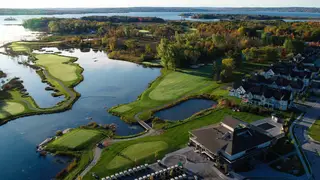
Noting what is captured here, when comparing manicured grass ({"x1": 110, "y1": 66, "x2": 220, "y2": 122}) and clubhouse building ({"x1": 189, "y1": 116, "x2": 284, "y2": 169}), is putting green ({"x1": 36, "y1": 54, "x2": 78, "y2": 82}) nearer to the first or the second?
manicured grass ({"x1": 110, "y1": 66, "x2": 220, "y2": 122})

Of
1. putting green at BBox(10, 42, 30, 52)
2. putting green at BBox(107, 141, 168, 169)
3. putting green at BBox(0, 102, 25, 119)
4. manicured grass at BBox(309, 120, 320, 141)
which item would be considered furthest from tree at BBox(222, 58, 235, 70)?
putting green at BBox(10, 42, 30, 52)

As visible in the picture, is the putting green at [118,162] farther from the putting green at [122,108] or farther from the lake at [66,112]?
the putting green at [122,108]

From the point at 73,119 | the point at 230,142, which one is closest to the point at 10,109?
the point at 73,119

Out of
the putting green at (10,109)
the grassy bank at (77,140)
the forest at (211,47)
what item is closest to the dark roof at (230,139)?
the grassy bank at (77,140)

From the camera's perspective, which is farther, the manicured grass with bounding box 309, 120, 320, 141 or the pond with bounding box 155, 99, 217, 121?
the pond with bounding box 155, 99, 217, 121

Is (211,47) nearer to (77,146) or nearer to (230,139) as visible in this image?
(230,139)
